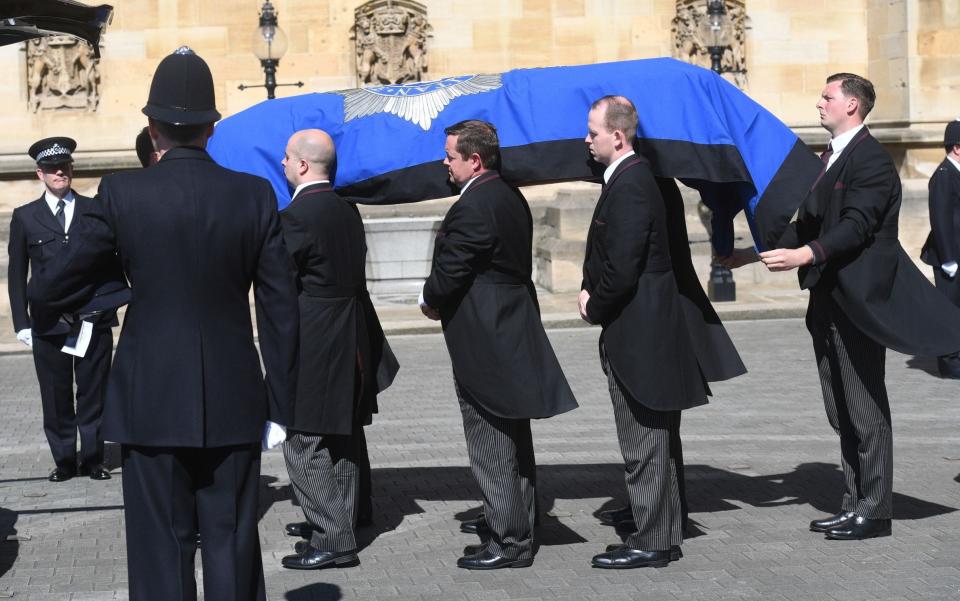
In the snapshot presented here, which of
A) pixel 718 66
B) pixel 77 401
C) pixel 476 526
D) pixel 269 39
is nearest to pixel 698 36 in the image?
pixel 718 66

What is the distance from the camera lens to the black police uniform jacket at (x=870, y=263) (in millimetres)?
7051

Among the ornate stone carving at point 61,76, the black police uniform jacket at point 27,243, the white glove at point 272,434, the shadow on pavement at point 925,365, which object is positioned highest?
the ornate stone carving at point 61,76

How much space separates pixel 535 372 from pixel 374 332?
103 cm

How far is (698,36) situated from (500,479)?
55.7ft

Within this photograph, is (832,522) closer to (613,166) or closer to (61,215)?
(613,166)

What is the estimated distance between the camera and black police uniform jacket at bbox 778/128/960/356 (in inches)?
278

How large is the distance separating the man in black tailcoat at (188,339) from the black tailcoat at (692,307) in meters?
2.67

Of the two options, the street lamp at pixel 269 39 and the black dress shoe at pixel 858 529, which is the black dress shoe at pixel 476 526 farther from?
the street lamp at pixel 269 39

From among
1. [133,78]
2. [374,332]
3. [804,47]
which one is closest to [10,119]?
[133,78]

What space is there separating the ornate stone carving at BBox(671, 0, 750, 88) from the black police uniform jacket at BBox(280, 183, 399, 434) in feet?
54.0

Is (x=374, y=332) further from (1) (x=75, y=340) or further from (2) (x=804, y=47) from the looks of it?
(2) (x=804, y=47)

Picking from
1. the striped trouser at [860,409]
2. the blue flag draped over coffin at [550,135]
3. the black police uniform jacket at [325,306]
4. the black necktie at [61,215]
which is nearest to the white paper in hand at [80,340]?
the black police uniform jacket at [325,306]

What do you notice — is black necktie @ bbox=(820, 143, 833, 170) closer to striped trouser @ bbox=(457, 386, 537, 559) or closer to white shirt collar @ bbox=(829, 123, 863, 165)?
white shirt collar @ bbox=(829, 123, 863, 165)

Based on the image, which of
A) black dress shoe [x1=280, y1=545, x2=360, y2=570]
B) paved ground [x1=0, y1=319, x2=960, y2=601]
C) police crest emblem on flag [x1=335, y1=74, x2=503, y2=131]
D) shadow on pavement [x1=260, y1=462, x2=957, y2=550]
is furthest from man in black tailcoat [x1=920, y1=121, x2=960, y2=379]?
black dress shoe [x1=280, y1=545, x2=360, y2=570]
